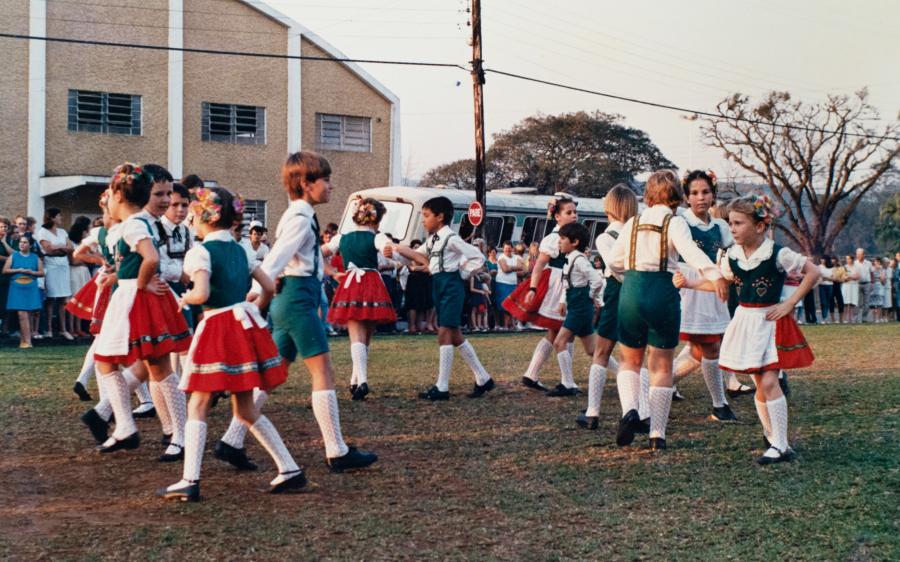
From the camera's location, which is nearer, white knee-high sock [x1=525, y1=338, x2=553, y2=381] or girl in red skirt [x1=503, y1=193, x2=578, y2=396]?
girl in red skirt [x1=503, y1=193, x2=578, y2=396]

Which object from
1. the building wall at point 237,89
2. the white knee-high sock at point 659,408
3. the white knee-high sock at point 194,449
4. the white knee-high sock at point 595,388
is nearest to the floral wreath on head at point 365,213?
the white knee-high sock at point 595,388

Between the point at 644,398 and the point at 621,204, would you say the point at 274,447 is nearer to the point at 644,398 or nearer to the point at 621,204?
the point at 644,398

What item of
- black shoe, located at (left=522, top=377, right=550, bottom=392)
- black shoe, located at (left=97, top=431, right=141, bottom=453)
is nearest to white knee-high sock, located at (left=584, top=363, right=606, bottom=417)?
black shoe, located at (left=522, top=377, right=550, bottom=392)

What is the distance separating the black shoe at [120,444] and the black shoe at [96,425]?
6 cm

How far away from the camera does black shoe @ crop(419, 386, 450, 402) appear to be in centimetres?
968

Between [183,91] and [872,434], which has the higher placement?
[183,91]

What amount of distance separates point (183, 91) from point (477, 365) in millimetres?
23307

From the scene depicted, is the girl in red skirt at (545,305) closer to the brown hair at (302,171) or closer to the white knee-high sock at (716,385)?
the white knee-high sock at (716,385)

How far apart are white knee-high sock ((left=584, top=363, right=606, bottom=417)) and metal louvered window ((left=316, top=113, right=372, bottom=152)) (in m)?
26.5

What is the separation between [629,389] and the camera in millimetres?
7176

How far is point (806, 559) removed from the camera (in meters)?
4.40

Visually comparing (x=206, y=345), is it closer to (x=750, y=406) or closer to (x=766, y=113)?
(x=750, y=406)

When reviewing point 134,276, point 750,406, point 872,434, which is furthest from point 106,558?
point 750,406

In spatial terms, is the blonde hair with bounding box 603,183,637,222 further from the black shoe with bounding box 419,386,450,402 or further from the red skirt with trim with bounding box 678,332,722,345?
the black shoe with bounding box 419,386,450,402
